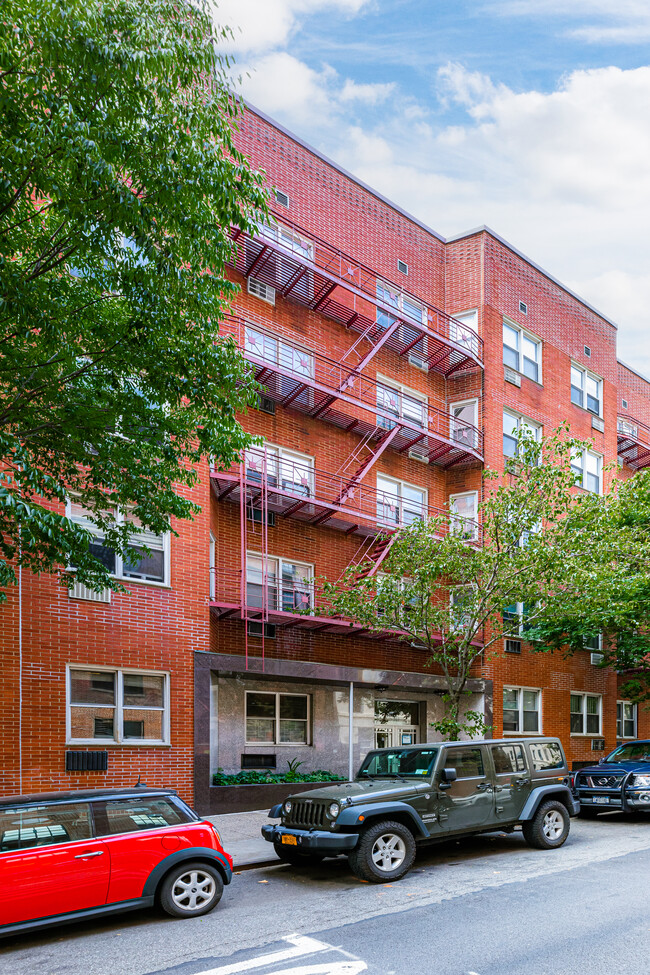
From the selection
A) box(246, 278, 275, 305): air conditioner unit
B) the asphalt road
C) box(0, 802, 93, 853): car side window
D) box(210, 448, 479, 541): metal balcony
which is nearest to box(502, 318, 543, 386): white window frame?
box(210, 448, 479, 541): metal balcony

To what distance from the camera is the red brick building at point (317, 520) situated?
15.2 meters

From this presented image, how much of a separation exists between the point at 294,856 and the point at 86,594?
617cm

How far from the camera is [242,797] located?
1656cm

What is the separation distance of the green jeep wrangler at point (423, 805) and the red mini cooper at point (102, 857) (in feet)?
5.87

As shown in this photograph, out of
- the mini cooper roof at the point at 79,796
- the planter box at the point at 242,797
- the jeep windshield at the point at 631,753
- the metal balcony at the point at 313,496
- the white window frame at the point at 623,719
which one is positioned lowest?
the white window frame at the point at 623,719

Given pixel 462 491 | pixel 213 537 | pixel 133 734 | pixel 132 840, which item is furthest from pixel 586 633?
pixel 132 840

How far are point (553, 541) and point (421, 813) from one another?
778 centimetres

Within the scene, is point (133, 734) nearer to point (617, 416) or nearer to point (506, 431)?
point (506, 431)

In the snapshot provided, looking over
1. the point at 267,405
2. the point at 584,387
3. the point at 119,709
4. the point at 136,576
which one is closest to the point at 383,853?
the point at 119,709

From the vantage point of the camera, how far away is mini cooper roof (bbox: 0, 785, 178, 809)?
27.2 ft

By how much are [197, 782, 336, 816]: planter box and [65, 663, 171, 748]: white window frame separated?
1.45 m

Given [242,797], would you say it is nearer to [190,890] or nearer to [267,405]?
[190,890]

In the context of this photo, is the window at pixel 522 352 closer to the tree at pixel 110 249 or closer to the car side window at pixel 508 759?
the car side window at pixel 508 759

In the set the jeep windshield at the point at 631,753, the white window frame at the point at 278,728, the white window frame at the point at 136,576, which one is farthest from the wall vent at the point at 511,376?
the white window frame at the point at 136,576
